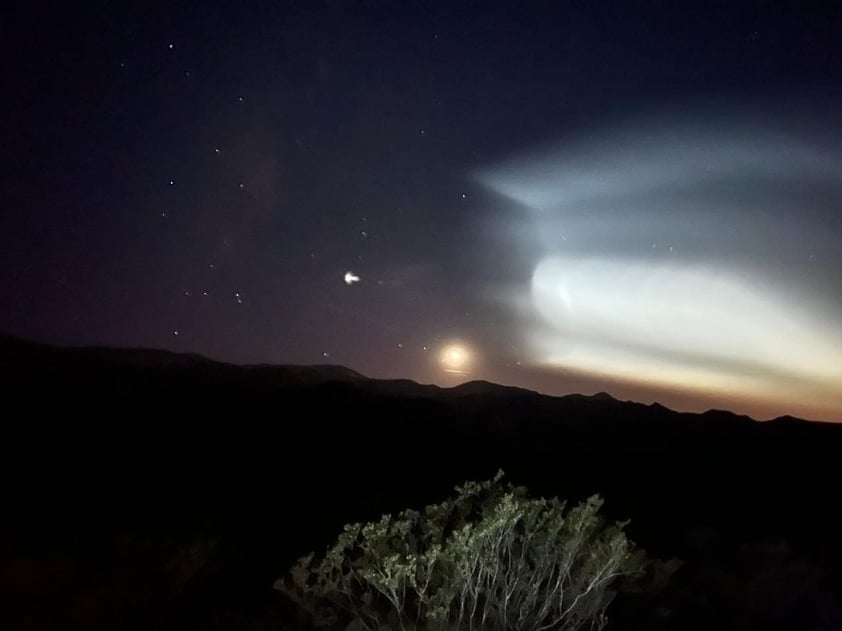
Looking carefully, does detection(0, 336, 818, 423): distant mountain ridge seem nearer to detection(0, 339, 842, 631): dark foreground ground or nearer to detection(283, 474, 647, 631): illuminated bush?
detection(0, 339, 842, 631): dark foreground ground

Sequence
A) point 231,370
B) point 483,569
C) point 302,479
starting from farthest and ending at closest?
point 231,370 → point 302,479 → point 483,569

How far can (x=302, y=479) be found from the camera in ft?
60.0

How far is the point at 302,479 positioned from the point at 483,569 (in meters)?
10.2

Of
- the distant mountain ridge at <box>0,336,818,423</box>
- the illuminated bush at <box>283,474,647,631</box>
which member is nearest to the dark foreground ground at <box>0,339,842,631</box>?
the distant mountain ridge at <box>0,336,818,423</box>

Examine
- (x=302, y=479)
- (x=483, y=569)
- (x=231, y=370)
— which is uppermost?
(x=231, y=370)

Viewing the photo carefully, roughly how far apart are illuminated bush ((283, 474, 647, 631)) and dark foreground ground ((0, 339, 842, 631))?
113 inches

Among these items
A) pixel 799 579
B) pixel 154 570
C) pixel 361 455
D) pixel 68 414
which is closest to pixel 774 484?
pixel 799 579

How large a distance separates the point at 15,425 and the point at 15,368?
2.79 m

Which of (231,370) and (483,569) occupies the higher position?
(231,370)

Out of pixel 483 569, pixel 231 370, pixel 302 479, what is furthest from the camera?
pixel 231 370

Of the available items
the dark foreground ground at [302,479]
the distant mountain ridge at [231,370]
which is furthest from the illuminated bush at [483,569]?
the distant mountain ridge at [231,370]

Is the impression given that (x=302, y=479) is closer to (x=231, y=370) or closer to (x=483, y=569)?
(x=231, y=370)

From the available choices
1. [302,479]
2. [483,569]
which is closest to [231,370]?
[302,479]

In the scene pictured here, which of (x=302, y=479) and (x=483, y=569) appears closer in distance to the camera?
(x=483, y=569)
